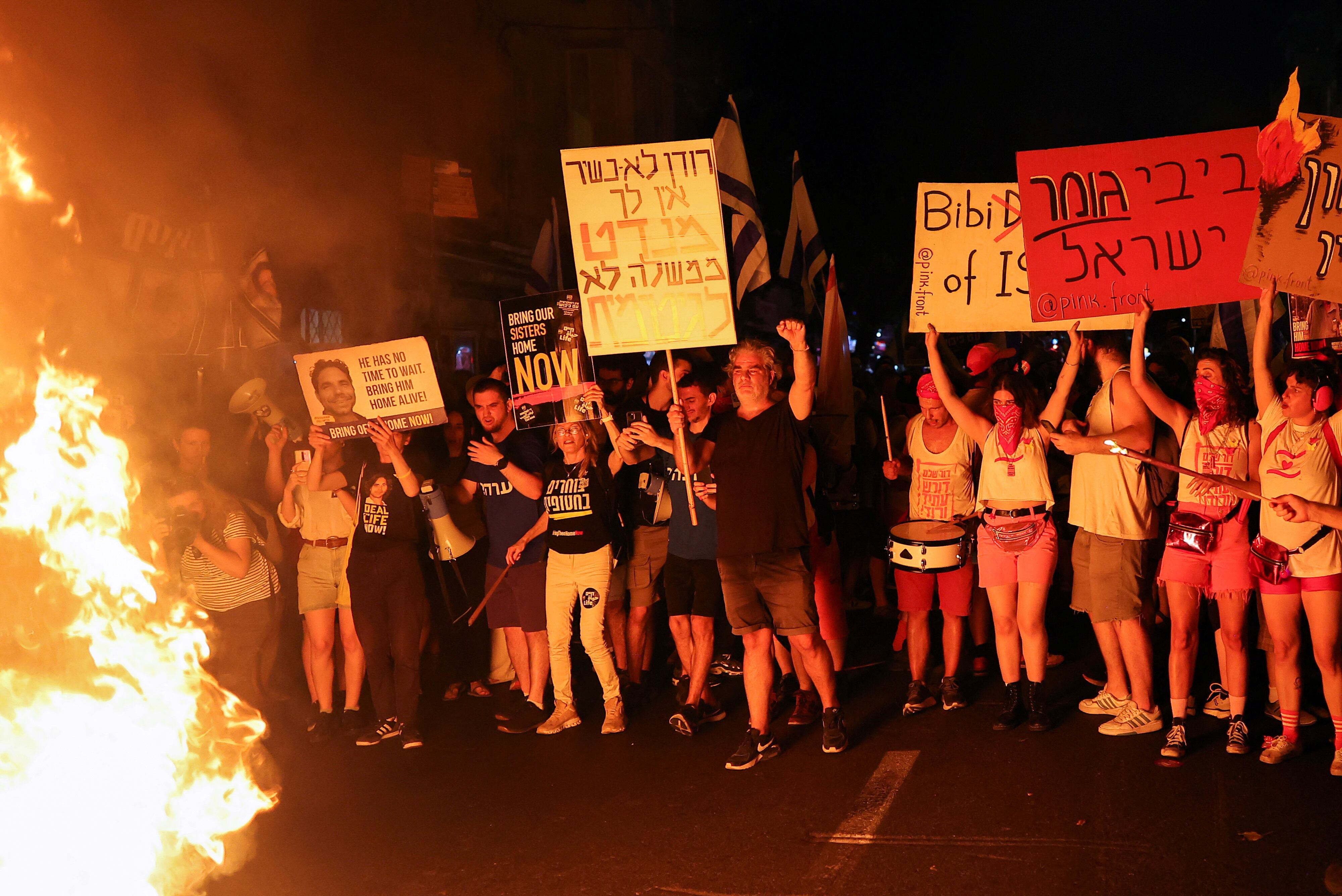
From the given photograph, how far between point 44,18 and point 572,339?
128 inches

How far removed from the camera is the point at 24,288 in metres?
4.13

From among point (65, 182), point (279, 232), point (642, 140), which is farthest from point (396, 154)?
point (642, 140)

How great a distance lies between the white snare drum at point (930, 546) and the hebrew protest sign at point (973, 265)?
1153 mm

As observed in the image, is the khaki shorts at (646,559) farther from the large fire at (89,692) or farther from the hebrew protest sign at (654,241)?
the large fire at (89,692)

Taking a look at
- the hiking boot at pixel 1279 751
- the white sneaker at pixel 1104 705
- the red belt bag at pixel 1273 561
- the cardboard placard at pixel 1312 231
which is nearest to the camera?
the red belt bag at pixel 1273 561

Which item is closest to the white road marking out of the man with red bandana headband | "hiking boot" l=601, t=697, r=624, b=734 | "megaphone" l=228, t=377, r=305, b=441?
the man with red bandana headband

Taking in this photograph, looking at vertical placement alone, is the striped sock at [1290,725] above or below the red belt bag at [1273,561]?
below

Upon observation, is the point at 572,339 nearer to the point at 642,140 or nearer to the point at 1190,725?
the point at 1190,725

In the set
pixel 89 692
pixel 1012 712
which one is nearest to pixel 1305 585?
pixel 1012 712

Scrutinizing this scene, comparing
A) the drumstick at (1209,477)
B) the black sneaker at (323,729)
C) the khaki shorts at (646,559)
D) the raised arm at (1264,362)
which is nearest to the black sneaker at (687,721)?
the khaki shorts at (646,559)

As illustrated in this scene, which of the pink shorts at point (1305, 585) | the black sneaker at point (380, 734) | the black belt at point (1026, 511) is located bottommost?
the black sneaker at point (380, 734)

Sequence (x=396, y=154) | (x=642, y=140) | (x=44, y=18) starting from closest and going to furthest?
1. (x=44, y=18)
2. (x=396, y=154)
3. (x=642, y=140)

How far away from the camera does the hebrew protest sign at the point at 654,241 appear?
622cm

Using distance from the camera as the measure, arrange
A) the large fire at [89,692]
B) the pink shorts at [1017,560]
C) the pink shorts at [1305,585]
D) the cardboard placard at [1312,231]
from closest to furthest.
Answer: the large fire at [89,692]
the pink shorts at [1305,585]
the cardboard placard at [1312,231]
the pink shorts at [1017,560]
